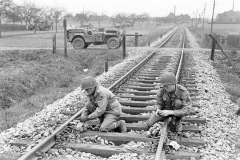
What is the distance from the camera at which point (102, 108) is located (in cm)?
491

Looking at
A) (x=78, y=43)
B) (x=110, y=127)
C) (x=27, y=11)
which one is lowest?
(x=110, y=127)

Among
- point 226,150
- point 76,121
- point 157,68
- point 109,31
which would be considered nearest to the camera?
point 226,150

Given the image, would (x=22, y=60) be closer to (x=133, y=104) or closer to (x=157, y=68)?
(x=157, y=68)

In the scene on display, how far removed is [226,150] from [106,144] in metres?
1.91

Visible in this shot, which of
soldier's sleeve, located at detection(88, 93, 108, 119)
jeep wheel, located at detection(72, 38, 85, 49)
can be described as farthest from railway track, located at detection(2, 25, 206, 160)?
jeep wheel, located at detection(72, 38, 85, 49)

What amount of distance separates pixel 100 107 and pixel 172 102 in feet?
4.29

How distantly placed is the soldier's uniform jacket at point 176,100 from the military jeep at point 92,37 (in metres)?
13.7

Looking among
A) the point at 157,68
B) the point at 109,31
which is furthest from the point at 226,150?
the point at 109,31

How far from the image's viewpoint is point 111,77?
976 cm

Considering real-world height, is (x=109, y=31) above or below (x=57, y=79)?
above

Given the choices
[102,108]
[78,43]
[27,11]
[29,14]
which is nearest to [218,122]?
[102,108]

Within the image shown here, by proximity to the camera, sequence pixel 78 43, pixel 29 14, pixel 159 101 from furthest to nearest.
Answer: pixel 29 14 < pixel 78 43 < pixel 159 101

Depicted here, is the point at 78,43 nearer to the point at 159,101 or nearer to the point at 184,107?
the point at 159,101

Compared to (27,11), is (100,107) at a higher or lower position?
lower
